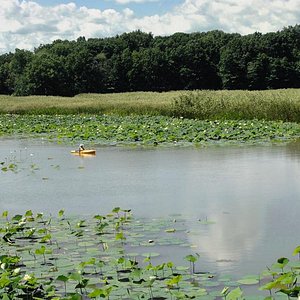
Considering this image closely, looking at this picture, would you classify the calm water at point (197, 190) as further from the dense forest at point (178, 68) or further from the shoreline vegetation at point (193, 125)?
the dense forest at point (178, 68)

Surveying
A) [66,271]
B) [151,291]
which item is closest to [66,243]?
[66,271]

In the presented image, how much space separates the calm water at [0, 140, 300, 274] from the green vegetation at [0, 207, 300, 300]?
32cm

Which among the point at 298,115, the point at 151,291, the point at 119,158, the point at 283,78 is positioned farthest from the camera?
the point at 283,78

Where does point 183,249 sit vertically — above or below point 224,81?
below

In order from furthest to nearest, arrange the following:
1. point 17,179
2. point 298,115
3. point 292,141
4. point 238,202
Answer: point 298,115 < point 292,141 < point 17,179 < point 238,202

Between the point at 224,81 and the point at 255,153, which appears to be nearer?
the point at 255,153

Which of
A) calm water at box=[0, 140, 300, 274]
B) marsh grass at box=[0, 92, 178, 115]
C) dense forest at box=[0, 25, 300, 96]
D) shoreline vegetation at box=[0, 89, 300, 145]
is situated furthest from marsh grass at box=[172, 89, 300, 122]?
dense forest at box=[0, 25, 300, 96]

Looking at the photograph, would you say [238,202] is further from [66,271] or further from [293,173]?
[66,271]

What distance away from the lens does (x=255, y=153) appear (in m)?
13.6

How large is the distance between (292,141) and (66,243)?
10.6 metres

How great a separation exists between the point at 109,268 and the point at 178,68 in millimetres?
67020

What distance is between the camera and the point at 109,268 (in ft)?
17.5

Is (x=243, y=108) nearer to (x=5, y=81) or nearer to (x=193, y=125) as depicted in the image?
(x=193, y=125)

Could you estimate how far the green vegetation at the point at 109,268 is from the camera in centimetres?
465
